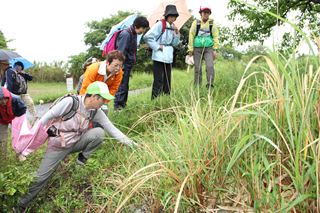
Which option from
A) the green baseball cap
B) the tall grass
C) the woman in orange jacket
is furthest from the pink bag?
the tall grass

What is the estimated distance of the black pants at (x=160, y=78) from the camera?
6.23 m

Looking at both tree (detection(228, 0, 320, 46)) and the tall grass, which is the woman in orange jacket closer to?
the tall grass

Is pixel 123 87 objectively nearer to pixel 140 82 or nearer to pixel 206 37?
pixel 206 37

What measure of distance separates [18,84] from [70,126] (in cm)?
293

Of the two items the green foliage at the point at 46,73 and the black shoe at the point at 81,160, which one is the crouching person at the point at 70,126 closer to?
the black shoe at the point at 81,160

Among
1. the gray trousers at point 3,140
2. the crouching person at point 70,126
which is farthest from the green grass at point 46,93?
the crouching person at point 70,126

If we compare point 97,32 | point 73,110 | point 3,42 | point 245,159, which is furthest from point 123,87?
point 97,32

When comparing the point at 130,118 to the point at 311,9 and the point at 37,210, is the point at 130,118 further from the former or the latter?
the point at 311,9

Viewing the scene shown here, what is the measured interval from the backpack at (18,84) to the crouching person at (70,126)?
8.89ft

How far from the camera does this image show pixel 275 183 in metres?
2.27

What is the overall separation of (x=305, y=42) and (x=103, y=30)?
1121 inches

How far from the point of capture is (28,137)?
4031 millimetres

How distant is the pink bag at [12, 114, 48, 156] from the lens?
3.99 metres

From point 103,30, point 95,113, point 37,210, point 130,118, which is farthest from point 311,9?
point 103,30
